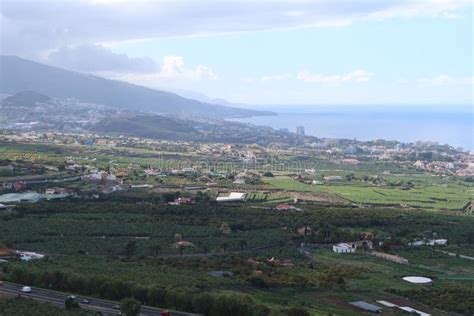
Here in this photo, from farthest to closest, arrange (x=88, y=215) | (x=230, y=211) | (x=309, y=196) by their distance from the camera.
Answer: (x=309, y=196)
(x=230, y=211)
(x=88, y=215)

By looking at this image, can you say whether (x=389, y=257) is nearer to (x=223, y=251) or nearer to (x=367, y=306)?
(x=223, y=251)

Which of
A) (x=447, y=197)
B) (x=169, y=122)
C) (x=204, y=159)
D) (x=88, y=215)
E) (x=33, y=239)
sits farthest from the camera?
(x=169, y=122)

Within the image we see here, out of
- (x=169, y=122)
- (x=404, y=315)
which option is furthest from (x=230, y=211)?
(x=169, y=122)

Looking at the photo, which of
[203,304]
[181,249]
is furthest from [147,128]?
[203,304]

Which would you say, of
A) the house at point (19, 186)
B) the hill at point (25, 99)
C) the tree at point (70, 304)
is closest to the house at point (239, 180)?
the house at point (19, 186)

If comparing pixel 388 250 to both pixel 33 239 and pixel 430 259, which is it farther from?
pixel 33 239

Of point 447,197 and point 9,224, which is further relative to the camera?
point 447,197

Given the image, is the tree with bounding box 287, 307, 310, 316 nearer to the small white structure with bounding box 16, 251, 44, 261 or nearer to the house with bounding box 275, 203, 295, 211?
the small white structure with bounding box 16, 251, 44, 261

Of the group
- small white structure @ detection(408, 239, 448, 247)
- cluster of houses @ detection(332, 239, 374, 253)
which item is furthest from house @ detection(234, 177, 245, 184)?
small white structure @ detection(408, 239, 448, 247)
